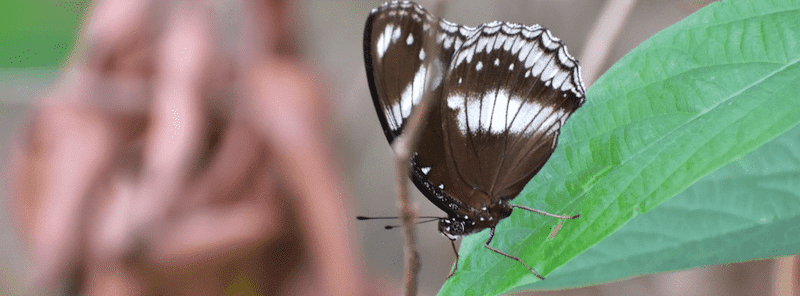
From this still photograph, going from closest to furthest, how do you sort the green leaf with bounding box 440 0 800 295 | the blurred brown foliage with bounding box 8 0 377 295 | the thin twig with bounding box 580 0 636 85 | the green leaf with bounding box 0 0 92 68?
the green leaf with bounding box 440 0 800 295 → the thin twig with bounding box 580 0 636 85 → the blurred brown foliage with bounding box 8 0 377 295 → the green leaf with bounding box 0 0 92 68

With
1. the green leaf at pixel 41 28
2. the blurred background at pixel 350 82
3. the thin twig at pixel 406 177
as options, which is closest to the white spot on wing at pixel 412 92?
the thin twig at pixel 406 177

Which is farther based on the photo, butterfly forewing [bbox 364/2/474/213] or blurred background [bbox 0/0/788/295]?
blurred background [bbox 0/0/788/295]

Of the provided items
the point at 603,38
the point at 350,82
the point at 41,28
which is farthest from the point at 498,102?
the point at 41,28

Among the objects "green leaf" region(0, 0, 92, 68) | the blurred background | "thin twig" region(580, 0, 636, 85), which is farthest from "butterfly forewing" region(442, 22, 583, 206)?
"green leaf" region(0, 0, 92, 68)

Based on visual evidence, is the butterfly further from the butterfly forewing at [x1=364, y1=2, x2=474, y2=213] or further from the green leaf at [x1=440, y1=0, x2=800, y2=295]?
the green leaf at [x1=440, y1=0, x2=800, y2=295]

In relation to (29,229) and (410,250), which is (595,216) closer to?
(410,250)

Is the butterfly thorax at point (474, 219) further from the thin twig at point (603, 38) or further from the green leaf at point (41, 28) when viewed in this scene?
the green leaf at point (41, 28)

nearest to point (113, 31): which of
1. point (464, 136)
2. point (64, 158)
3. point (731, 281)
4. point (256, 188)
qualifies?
point (64, 158)
